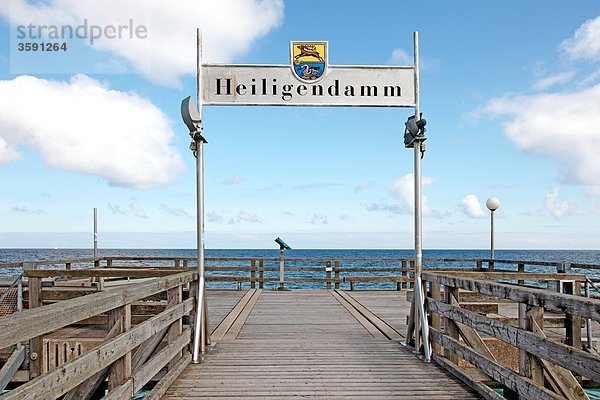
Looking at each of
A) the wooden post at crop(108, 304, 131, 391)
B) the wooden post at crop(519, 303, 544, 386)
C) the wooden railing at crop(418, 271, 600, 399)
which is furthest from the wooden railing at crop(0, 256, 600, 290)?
the wooden post at crop(108, 304, 131, 391)

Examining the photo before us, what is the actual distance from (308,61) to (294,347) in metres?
3.45

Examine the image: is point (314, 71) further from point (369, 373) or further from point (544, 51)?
point (544, 51)

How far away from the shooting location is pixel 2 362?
6500mm

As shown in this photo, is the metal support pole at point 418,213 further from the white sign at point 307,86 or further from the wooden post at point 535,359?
the wooden post at point 535,359

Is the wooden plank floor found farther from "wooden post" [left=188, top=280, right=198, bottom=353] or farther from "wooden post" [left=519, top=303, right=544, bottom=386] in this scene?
"wooden post" [left=519, top=303, right=544, bottom=386]

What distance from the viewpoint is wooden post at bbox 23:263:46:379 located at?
19.6 ft

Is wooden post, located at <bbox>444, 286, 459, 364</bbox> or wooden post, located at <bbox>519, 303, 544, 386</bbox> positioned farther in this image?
wooden post, located at <bbox>444, 286, 459, 364</bbox>

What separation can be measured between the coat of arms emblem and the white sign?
63 mm

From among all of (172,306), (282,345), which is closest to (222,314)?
(282,345)

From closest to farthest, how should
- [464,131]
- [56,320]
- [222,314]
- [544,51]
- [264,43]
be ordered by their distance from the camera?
1. [56,320]
2. [222,314]
3. [264,43]
4. [544,51]
5. [464,131]

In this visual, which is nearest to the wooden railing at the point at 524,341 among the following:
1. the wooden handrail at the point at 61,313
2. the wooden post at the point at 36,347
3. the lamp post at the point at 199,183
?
the lamp post at the point at 199,183

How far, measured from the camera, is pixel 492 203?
1186 centimetres

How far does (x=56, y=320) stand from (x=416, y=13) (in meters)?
8.60

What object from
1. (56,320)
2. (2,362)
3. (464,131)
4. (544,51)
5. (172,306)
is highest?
(544,51)
